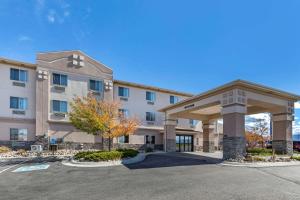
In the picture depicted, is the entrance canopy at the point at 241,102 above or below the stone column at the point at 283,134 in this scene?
above

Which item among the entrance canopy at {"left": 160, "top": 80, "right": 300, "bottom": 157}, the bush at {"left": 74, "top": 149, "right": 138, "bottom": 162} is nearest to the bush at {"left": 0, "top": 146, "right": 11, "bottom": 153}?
the bush at {"left": 74, "top": 149, "right": 138, "bottom": 162}

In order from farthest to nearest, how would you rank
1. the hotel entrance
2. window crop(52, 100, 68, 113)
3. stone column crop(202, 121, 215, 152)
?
the hotel entrance → stone column crop(202, 121, 215, 152) → window crop(52, 100, 68, 113)

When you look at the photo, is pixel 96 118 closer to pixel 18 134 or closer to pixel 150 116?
pixel 18 134

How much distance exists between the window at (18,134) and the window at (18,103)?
7.94 ft

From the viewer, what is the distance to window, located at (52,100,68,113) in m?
25.4

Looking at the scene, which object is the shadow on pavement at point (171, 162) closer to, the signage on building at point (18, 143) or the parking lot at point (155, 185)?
the parking lot at point (155, 185)

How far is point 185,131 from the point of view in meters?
31.1

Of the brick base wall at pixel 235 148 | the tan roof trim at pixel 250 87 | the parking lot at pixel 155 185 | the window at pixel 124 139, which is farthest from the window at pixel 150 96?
the parking lot at pixel 155 185

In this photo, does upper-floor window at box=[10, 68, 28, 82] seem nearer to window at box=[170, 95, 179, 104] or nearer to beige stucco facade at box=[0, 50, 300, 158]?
beige stucco facade at box=[0, 50, 300, 158]

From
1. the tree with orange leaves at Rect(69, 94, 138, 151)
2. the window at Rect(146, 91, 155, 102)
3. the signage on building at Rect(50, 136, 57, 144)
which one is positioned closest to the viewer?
the tree with orange leaves at Rect(69, 94, 138, 151)

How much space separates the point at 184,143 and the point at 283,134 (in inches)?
575

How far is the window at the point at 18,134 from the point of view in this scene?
77.3ft

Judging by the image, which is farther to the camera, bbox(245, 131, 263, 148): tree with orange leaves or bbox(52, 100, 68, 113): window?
bbox(245, 131, 263, 148): tree with orange leaves

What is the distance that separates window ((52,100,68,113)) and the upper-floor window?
4059 millimetres
